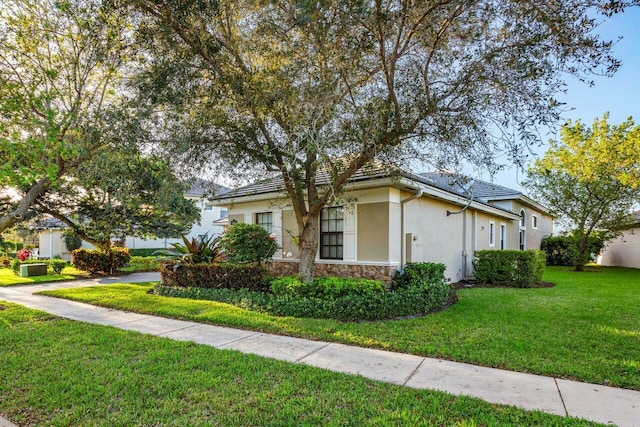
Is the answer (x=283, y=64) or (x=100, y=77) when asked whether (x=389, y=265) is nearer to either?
(x=283, y=64)

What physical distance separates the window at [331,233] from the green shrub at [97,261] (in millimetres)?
12083

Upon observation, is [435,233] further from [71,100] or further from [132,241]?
[132,241]

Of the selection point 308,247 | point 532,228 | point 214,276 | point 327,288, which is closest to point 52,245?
point 214,276

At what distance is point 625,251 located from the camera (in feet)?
76.8

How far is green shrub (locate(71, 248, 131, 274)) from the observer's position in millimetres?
16906

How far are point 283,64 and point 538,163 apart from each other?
64.7 ft

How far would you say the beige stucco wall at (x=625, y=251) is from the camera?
868 inches

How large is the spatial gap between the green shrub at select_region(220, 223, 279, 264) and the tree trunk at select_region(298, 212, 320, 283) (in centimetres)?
185

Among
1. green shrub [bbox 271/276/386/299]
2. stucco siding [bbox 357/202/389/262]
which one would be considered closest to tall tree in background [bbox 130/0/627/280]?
stucco siding [bbox 357/202/389/262]

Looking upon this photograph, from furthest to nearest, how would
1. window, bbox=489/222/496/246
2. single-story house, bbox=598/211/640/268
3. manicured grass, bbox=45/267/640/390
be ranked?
single-story house, bbox=598/211/640/268 → window, bbox=489/222/496/246 → manicured grass, bbox=45/267/640/390

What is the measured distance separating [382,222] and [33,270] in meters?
16.1

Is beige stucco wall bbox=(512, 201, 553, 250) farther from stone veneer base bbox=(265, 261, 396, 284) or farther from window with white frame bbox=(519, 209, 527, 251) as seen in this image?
stone veneer base bbox=(265, 261, 396, 284)

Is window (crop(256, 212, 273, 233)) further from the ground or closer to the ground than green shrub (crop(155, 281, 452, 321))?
further from the ground

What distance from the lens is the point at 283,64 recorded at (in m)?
6.79
